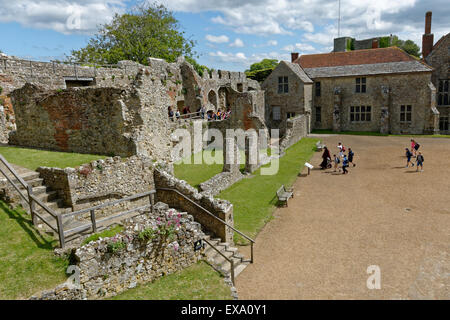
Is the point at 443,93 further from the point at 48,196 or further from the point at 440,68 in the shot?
the point at 48,196

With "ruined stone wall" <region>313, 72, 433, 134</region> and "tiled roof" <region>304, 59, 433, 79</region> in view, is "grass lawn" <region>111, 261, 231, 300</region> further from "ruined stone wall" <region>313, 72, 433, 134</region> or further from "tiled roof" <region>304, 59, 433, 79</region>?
"tiled roof" <region>304, 59, 433, 79</region>

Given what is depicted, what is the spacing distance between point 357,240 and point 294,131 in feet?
65.6

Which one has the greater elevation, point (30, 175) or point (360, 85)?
point (360, 85)

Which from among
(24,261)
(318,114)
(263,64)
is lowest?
(24,261)

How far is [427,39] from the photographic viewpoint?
36.1 metres

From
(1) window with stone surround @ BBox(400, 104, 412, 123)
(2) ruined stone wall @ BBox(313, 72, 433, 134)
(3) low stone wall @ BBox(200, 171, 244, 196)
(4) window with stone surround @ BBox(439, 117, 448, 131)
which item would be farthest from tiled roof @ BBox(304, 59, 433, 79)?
(3) low stone wall @ BBox(200, 171, 244, 196)

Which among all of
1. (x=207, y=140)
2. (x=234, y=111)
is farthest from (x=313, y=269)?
(x=234, y=111)

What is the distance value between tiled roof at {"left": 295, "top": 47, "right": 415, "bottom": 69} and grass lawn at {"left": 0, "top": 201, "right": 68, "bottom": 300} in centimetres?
3832

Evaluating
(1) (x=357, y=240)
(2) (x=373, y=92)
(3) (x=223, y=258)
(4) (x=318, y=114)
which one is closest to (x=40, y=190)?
(3) (x=223, y=258)

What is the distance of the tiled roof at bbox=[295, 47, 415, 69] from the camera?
35938 millimetres

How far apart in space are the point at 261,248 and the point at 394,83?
3120 cm

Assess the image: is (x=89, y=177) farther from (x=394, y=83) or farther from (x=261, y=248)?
(x=394, y=83)

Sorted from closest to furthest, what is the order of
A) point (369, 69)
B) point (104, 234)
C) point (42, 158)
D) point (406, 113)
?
point (104, 234)
point (42, 158)
point (406, 113)
point (369, 69)
